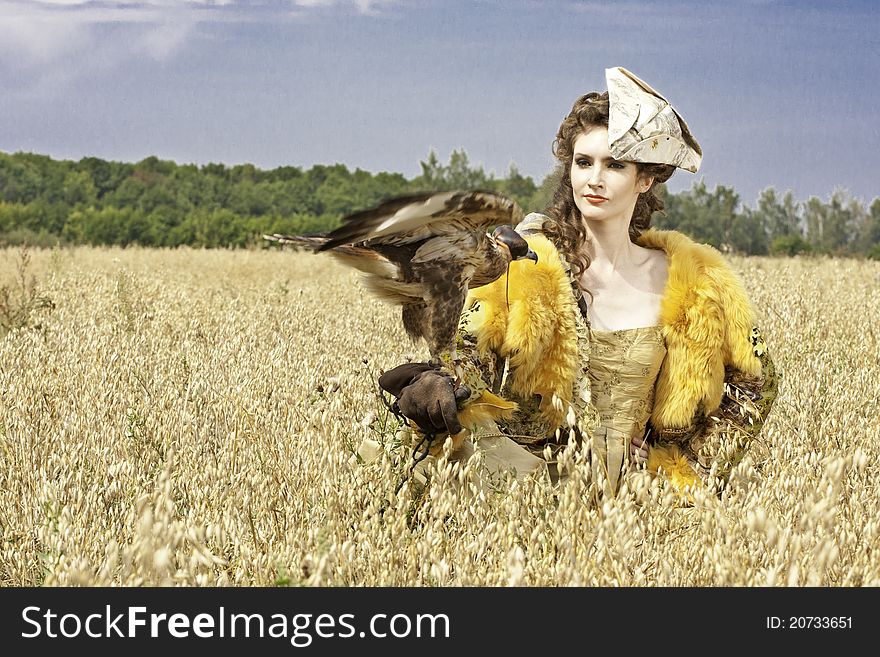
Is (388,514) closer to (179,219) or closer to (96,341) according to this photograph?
(96,341)

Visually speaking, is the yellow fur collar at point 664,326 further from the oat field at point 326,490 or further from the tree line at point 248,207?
the tree line at point 248,207

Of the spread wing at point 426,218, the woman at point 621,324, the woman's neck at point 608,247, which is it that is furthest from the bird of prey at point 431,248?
the woman's neck at point 608,247

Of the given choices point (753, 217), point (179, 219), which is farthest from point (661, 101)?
point (753, 217)

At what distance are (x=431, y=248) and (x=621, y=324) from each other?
1147 mm

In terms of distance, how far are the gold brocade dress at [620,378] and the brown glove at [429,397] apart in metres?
0.77

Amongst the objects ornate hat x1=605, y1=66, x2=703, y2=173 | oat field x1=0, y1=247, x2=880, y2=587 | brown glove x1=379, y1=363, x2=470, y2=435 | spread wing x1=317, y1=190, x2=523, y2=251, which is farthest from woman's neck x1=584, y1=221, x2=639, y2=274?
spread wing x1=317, y1=190, x2=523, y2=251

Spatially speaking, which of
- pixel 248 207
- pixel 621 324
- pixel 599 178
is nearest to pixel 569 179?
pixel 599 178

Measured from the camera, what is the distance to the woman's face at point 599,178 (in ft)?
8.62

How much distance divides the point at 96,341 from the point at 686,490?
9.50ft

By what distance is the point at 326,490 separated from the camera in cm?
211

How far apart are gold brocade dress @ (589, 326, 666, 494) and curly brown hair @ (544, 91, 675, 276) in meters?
0.28

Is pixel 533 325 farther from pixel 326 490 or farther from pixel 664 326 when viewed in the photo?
pixel 326 490

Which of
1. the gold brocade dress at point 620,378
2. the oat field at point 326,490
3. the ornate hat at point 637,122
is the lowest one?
the oat field at point 326,490

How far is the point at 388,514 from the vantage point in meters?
2.04
